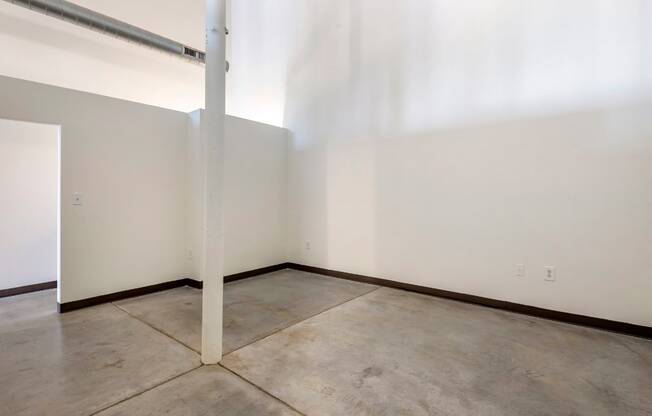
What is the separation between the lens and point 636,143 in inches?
106

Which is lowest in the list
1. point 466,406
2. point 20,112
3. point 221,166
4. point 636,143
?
point 466,406

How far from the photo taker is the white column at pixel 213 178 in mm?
2184

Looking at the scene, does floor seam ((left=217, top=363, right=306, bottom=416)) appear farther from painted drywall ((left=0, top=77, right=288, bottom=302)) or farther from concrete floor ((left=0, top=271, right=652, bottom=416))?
painted drywall ((left=0, top=77, right=288, bottom=302))

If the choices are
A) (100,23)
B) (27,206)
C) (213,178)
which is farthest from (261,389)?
(100,23)

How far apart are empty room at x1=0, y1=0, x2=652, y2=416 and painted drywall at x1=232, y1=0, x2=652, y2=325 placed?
23 mm

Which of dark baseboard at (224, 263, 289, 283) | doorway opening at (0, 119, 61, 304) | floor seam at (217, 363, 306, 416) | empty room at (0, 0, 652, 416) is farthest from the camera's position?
dark baseboard at (224, 263, 289, 283)

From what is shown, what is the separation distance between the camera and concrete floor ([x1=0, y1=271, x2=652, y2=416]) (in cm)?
182

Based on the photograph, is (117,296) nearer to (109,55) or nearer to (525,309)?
(109,55)

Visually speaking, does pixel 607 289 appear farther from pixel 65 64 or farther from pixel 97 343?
pixel 65 64

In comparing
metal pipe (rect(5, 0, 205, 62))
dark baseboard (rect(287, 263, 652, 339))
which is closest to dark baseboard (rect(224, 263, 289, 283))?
dark baseboard (rect(287, 263, 652, 339))

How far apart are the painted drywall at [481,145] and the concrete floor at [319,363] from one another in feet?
2.04

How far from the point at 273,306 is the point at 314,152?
98.0 inches

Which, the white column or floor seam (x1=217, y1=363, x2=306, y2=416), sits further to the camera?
the white column

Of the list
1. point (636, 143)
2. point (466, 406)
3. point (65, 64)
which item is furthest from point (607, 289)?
point (65, 64)
